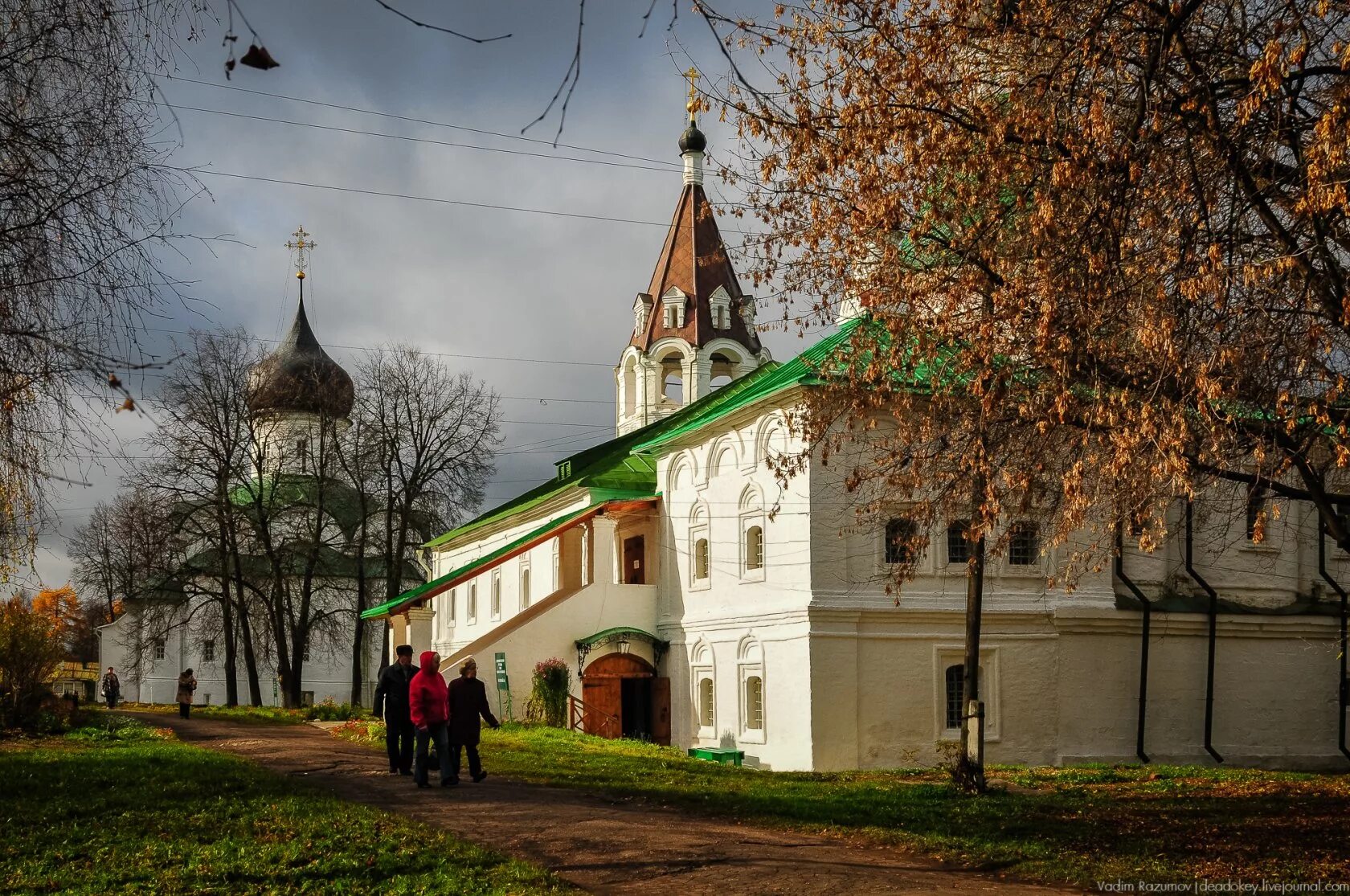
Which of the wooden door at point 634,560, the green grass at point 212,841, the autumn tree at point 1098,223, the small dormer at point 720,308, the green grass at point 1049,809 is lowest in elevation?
the green grass at point 1049,809

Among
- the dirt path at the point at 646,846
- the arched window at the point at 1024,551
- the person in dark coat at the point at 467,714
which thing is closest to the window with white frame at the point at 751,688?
the arched window at the point at 1024,551

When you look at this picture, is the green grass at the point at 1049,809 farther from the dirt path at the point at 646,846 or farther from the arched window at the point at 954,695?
the arched window at the point at 954,695

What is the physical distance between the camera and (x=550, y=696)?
30766mm

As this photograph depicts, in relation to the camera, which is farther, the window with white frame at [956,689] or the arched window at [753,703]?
the arched window at [753,703]

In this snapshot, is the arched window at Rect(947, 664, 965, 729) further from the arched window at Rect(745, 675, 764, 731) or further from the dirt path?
the dirt path

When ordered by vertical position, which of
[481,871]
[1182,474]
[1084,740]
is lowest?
[1084,740]

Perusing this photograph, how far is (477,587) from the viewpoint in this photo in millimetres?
45062

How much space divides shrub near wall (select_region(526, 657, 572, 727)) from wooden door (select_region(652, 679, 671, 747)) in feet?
7.37

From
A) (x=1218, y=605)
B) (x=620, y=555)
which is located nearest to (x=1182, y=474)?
(x=1218, y=605)

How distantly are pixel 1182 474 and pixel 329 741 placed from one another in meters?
17.0

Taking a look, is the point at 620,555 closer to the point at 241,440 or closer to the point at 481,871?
the point at 241,440

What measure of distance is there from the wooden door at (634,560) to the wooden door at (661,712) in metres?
3.99

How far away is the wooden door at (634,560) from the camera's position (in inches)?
1398

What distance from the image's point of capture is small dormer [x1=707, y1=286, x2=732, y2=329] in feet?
150
